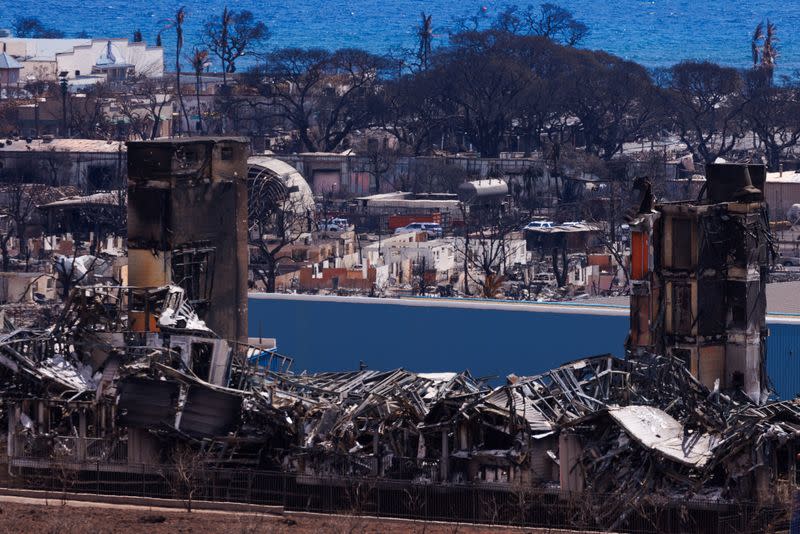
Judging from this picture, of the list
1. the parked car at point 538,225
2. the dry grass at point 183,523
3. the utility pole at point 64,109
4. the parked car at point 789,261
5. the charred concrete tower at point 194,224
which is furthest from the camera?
the utility pole at point 64,109

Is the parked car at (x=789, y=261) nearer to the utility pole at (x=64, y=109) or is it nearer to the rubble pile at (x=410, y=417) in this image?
the rubble pile at (x=410, y=417)

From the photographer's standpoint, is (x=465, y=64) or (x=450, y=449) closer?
(x=450, y=449)

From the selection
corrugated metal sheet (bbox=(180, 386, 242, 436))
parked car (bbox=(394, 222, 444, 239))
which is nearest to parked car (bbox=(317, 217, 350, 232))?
parked car (bbox=(394, 222, 444, 239))

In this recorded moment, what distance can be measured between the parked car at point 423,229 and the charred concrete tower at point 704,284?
31.4 metres

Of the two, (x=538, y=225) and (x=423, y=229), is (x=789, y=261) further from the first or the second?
(x=423, y=229)

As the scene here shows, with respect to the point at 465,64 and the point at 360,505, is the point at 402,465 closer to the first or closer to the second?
the point at 360,505

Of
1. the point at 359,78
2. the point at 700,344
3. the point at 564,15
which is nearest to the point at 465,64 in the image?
the point at 359,78

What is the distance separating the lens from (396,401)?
32312 mm

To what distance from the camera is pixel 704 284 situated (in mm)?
36969

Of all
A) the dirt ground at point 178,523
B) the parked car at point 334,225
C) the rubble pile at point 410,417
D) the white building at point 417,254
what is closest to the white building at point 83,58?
the parked car at point 334,225

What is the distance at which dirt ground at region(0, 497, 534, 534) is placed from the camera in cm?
2862

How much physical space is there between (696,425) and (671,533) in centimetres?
230

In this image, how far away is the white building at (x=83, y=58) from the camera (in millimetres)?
117750

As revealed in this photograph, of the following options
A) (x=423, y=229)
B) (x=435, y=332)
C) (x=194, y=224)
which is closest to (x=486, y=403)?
(x=194, y=224)
